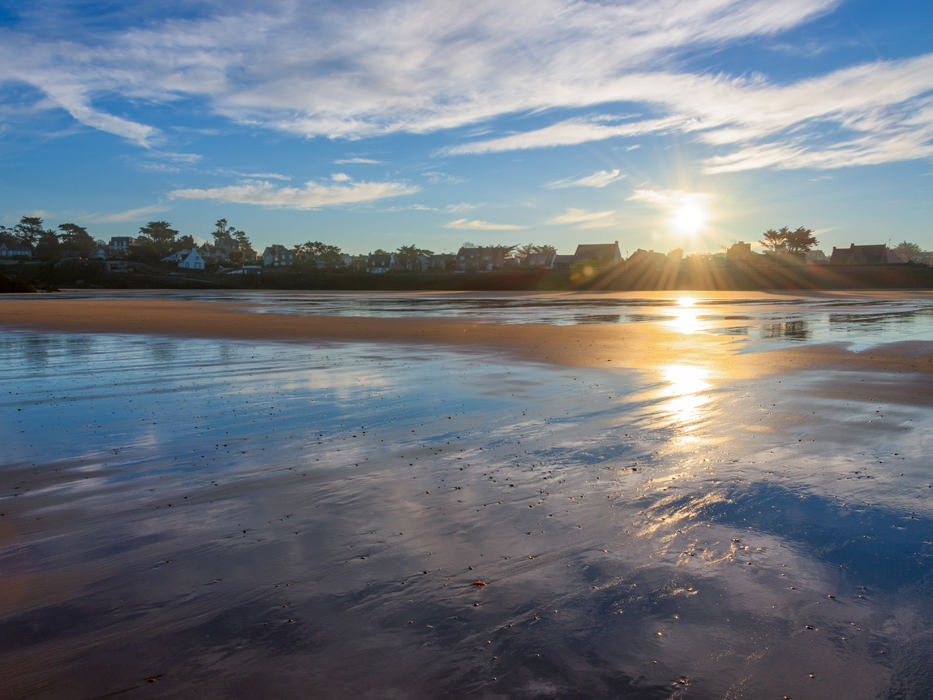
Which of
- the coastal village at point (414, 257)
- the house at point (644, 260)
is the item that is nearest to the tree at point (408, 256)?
the coastal village at point (414, 257)

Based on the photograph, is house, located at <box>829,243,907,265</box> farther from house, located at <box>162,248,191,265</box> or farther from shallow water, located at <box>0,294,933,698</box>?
house, located at <box>162,248,191,265</box>

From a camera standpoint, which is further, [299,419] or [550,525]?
[299,419]

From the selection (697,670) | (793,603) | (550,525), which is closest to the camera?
(697,670)

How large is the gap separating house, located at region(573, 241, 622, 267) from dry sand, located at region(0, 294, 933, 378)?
99.1 metres

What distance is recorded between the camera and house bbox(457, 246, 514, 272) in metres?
157

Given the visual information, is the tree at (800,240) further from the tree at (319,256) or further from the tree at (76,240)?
the tree at (76,240)

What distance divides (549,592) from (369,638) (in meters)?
1.16

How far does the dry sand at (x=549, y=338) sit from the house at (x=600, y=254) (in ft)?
325

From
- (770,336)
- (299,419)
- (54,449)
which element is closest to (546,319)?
(770,336)

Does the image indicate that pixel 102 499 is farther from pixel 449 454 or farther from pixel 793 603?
pixel 793 603

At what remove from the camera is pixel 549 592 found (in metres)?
4.09

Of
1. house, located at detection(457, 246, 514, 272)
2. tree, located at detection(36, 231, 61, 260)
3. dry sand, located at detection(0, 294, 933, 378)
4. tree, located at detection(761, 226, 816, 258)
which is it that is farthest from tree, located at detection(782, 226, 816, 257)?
tree, located at detection(36, 231, 61, 260)

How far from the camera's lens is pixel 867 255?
121750mm

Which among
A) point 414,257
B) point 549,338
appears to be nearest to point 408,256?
point 414,257
